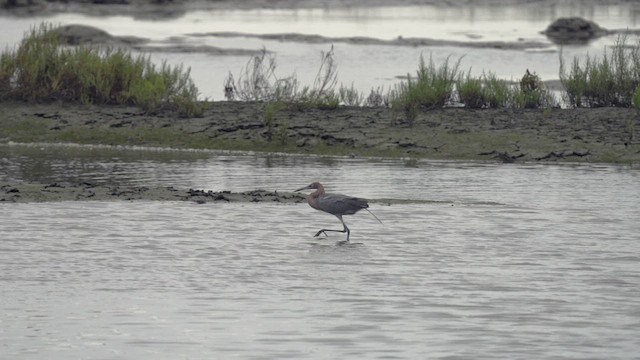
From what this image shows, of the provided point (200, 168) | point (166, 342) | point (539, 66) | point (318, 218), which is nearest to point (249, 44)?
point (539, 66)

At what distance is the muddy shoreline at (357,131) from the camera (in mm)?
23141

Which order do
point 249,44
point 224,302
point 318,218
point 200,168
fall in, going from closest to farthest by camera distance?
point 224,302 → point 318,218 → point 200,168 → point 249,44

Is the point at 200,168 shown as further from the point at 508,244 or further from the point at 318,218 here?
the point at 508,244

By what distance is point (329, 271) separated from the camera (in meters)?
13.9

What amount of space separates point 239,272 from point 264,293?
3.30 ft

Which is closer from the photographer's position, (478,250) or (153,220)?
(478,250)

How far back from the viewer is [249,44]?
45.4 m

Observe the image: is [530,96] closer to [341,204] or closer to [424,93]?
[424,93]

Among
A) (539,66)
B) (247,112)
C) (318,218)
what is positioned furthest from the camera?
(539,66)

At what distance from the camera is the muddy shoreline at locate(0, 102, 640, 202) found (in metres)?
23.1

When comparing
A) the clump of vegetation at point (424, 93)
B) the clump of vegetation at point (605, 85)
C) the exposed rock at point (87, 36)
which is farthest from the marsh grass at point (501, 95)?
the exposed rock at point (87, 36)

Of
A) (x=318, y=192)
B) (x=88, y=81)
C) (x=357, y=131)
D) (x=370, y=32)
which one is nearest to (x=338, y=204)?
(x=318, y=192)

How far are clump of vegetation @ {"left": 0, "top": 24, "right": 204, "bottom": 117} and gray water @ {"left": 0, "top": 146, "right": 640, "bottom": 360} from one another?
4337 mm

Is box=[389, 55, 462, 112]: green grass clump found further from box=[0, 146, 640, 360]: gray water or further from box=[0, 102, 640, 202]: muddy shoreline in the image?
box=[0, 146, 640, 360]: gray water
